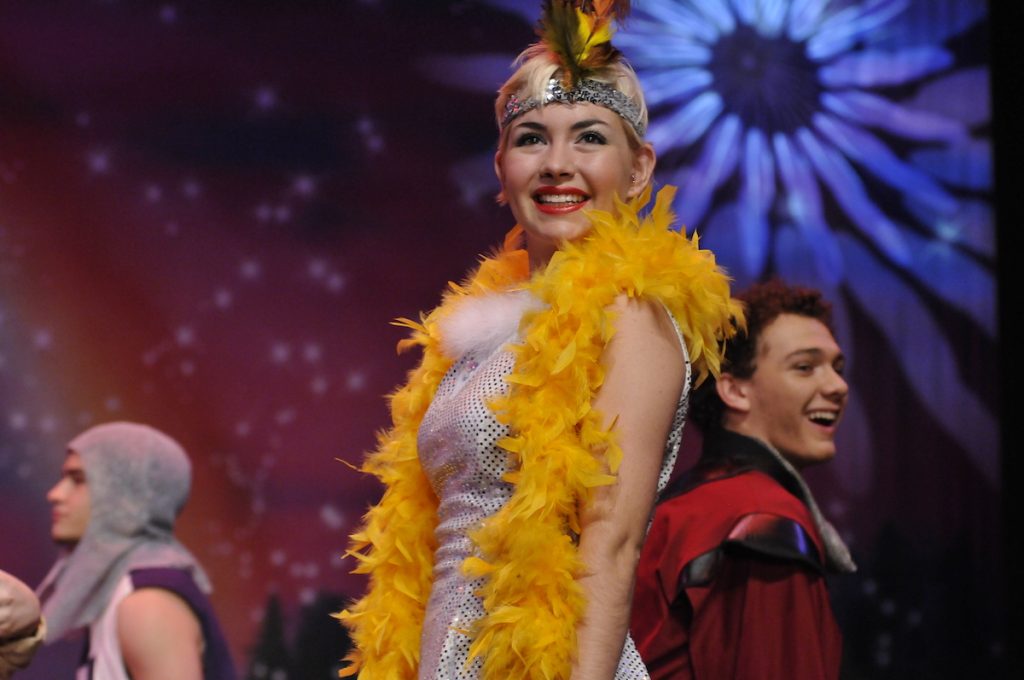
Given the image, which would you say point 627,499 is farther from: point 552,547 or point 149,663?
point 149,663

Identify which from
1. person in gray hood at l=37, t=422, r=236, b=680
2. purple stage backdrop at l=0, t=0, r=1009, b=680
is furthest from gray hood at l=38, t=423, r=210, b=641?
purple stage backdrop at l=0, t=0, r=1009, b=680

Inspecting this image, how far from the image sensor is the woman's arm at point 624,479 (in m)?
1.52

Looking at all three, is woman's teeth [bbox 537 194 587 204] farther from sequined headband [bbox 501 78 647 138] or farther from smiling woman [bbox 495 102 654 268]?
sequined headband [bbox 501 78 647 138]

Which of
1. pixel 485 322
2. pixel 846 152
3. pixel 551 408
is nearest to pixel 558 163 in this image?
pixel 485 322

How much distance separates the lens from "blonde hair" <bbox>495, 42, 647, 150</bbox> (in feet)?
6.15

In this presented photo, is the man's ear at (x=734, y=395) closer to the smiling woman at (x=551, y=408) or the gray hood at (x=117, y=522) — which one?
the smiling woman at (x=551, y=408)

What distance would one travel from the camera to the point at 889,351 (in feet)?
16.6

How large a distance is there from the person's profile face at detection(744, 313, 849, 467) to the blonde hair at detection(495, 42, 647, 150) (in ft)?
3.42

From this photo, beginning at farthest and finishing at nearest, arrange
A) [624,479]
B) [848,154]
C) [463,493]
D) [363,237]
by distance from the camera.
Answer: [848,154]
[363,237]
[463,493]
[624,479]

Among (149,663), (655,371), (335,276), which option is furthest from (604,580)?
(335,276)

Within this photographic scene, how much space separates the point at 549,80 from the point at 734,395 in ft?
3.73

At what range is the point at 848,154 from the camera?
5047 millimetres

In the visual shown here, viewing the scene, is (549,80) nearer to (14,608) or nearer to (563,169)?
(563,169)

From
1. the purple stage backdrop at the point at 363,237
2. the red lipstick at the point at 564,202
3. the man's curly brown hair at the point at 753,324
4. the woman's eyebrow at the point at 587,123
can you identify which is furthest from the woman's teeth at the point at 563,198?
the purple stage backdrop at the point at 363,237
